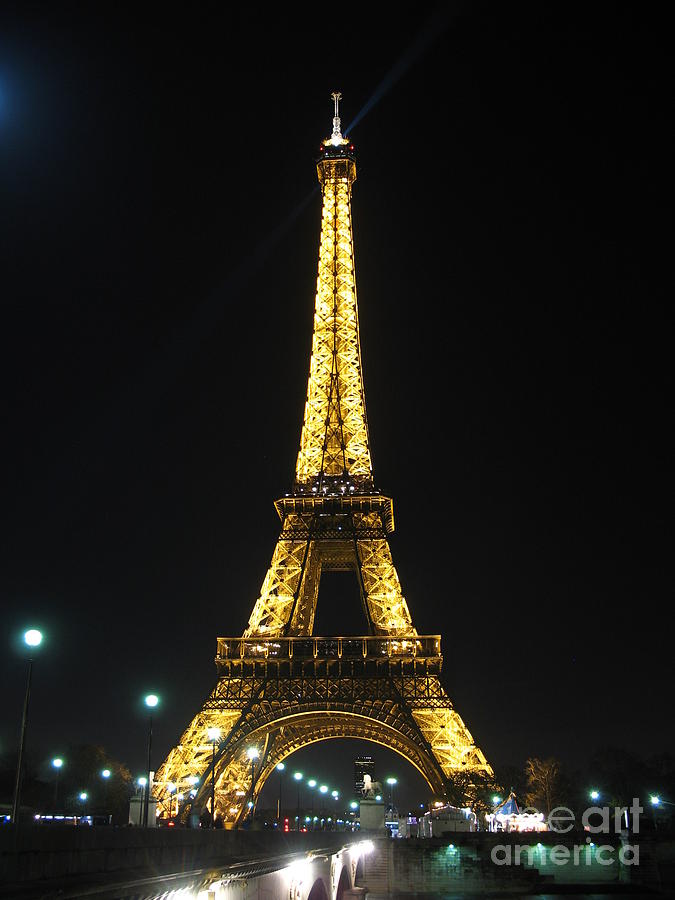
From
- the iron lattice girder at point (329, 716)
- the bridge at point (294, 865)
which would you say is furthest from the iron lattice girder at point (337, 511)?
the bridge at point (294, 865)

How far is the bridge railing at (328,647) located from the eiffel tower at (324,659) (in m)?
0.08

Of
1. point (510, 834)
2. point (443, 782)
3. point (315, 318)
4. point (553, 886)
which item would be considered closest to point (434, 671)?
point (443, 782)

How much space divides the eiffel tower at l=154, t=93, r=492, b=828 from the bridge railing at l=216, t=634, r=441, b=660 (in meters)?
0.08

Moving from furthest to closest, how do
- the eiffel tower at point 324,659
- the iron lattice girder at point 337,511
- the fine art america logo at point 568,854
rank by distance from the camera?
the iron lattice girder at point 337,511 < the eiffel tower at point 324,659 < the fine art america logo at point 568,854

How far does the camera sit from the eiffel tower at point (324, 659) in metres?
56.2

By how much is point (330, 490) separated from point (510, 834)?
1072 inches

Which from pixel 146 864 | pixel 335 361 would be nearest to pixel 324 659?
pixel 335 361

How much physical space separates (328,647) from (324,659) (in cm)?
108

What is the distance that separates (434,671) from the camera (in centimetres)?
5897

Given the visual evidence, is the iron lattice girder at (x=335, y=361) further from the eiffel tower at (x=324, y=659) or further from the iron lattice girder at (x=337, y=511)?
the iron lattice girder at (x=337, y=511)

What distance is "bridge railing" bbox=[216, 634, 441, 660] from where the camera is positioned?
197 feet

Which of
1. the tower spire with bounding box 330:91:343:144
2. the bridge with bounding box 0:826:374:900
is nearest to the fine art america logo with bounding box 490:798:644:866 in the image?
the bridge with bounding box 0:826:374:900

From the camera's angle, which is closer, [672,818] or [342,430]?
[342,430]

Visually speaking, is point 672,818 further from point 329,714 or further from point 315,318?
point 315,318
